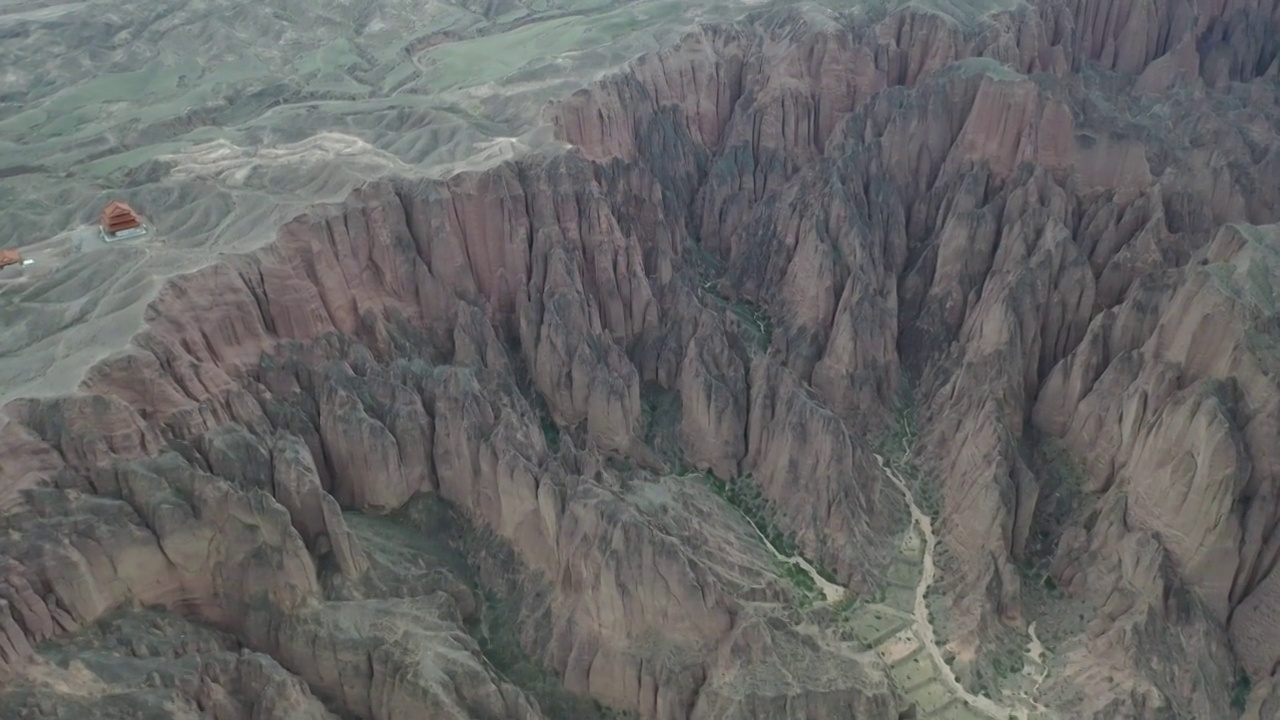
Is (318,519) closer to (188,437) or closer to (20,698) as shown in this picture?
(188,437)

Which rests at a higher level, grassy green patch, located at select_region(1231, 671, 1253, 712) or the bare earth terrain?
the bare earth terrain

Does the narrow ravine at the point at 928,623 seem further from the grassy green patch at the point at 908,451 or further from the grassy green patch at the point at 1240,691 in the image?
the grassy green patch at the point at 1240,691

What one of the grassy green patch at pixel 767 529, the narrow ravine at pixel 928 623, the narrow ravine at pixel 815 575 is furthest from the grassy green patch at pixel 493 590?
the narrow ravine at pixel 928 623

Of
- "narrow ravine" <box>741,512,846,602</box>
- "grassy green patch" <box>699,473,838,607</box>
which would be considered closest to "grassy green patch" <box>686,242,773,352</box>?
"grassy green patch" <box>699,473,838,607</box>

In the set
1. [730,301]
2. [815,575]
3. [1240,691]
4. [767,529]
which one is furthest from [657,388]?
[1240,691]

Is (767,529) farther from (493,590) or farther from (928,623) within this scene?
(493,590)

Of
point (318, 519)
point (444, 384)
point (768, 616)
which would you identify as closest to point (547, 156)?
point (444, 384)

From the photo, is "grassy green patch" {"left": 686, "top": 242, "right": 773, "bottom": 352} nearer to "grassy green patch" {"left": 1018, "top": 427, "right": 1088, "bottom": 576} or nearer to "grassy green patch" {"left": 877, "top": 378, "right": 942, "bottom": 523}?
"grassy green patch" {"left": 877, "top": 378, "right": 942, "bottom": 523}
